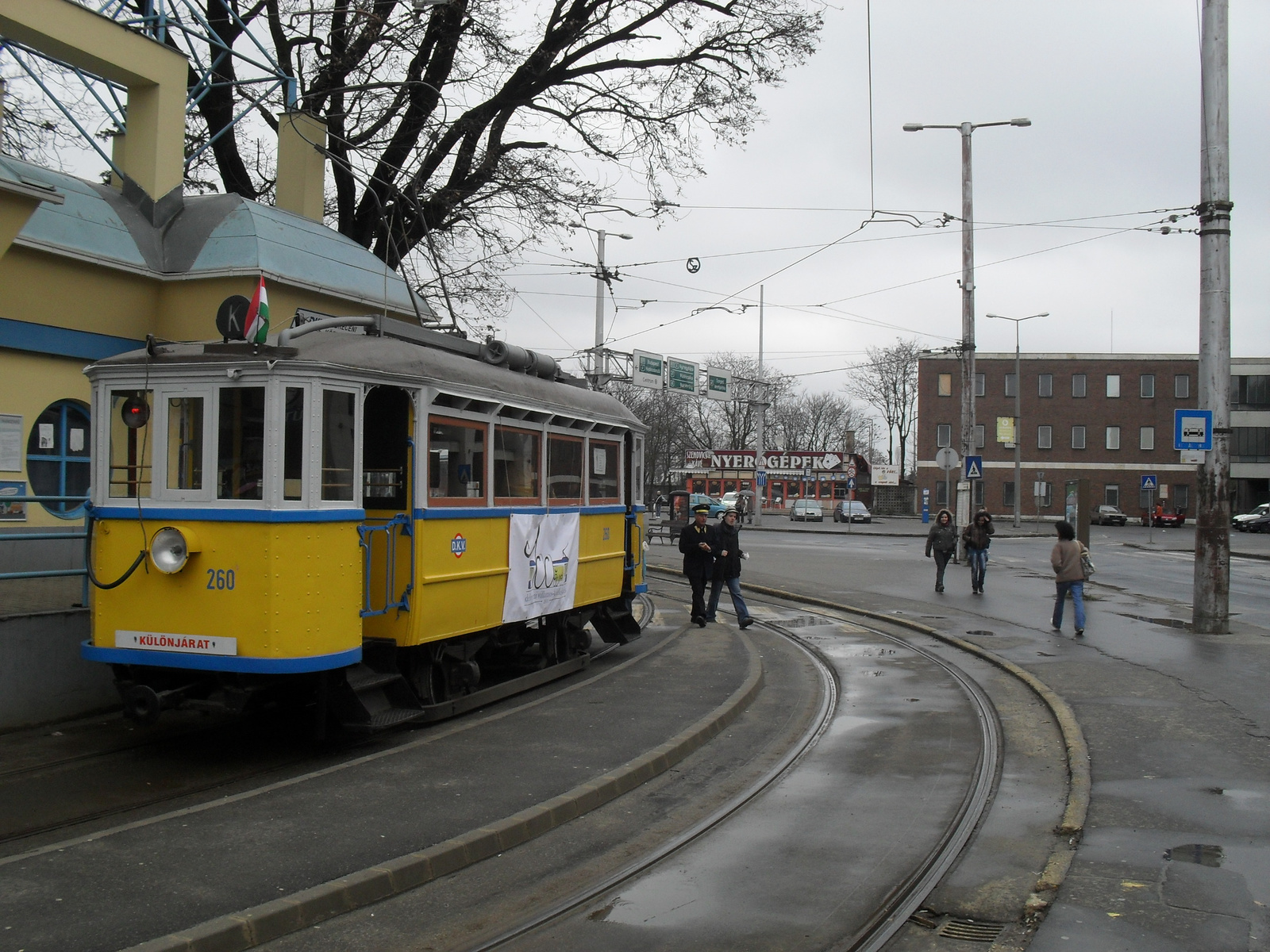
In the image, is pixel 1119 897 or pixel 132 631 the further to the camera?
pixel 132 631

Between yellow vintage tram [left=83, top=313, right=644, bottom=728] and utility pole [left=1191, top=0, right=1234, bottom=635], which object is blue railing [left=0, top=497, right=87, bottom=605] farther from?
utility pole [left=1191, top=0, right=1234, bottom=635]

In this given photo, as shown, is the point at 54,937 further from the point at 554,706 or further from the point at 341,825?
the point at 554,706

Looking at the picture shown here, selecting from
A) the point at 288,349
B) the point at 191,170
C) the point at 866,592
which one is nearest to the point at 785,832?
the point at 288,349

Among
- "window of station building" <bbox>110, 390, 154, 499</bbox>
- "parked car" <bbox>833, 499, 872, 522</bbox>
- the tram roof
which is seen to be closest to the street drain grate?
the tram roof

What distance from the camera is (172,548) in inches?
286

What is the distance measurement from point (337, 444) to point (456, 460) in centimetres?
128

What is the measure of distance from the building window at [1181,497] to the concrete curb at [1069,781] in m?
62.0

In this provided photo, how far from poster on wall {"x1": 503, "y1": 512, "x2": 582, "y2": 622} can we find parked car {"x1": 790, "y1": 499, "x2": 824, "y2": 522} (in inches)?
2020

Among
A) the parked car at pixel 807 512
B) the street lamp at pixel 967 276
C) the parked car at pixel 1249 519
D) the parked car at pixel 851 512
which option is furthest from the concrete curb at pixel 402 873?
the parked car at pixel 1249 519

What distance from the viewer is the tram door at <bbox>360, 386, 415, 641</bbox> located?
317 inches

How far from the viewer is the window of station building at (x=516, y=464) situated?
31.0ft

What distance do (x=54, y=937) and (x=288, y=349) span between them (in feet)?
13.1

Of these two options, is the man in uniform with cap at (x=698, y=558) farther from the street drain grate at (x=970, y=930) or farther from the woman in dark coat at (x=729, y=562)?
the street drain grate at (x=970, y=930)

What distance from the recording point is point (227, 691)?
7402 mm
